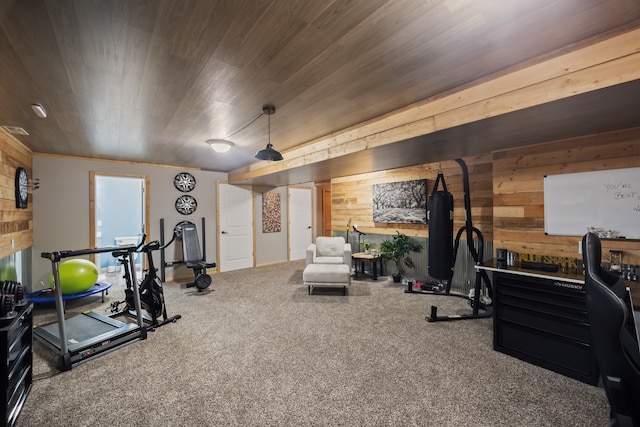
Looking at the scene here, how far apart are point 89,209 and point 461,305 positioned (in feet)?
20.4

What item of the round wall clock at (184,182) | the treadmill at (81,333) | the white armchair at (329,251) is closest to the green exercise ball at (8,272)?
the treadmill at (81,333)

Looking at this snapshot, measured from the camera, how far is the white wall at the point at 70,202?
14.4ft

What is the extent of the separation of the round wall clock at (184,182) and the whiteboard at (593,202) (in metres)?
5.88

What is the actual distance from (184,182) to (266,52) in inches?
187

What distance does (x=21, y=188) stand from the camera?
3678 mm

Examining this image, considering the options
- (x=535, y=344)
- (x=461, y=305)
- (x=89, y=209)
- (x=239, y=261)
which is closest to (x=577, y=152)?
(x=535, y=344)

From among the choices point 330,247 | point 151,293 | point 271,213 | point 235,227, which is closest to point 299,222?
point 271,213

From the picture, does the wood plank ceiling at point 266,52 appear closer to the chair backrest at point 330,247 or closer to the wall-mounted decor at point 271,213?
the chair backrest at point 330,247

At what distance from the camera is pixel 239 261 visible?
6.44 m

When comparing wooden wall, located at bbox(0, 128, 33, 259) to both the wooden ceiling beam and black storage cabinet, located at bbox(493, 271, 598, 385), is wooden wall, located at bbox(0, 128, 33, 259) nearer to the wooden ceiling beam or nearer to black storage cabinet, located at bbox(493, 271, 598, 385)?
the wooden ceiling beam

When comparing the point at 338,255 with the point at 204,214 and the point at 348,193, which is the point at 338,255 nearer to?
the point at 348,193

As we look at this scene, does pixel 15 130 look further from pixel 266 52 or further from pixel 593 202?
pixel 593 202

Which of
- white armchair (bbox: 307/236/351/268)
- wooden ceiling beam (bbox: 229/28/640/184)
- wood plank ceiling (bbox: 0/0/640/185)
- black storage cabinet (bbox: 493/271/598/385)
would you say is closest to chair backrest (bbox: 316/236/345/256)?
white armchair (bbox: 307/236/351/268)

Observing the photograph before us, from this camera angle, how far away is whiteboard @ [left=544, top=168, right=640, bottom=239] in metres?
2.52
